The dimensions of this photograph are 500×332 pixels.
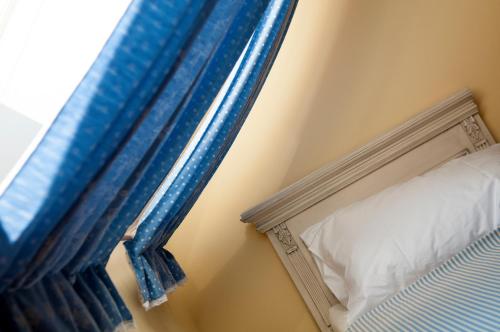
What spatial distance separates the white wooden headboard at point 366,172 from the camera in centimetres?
175

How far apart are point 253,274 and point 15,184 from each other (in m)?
1.36

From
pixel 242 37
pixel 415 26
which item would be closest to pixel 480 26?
pixel 415 26

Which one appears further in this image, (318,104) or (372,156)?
(318,104)

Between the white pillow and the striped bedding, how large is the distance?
0.04 metres

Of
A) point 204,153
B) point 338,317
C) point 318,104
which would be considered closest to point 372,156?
point 318,104

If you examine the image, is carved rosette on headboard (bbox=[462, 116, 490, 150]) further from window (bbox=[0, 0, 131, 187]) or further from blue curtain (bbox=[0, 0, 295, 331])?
window (bbox=[0, 0, 131, 187])

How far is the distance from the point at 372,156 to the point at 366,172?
75 mm

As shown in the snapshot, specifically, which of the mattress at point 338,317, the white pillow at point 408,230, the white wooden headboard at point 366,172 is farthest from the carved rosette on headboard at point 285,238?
the mattress at point 338,317

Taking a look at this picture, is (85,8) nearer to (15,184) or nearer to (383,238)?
(15,184)

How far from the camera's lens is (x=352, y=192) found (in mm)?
1786

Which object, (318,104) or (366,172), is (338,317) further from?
(318,104)

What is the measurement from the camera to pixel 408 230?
146cm

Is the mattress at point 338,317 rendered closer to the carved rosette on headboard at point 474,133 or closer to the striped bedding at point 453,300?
→ the striped bedding at point 453,300

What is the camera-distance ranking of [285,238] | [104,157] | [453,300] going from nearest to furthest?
[104,157] → [453,300] → [285,238]
